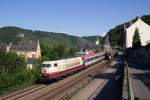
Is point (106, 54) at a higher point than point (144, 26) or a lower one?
lower

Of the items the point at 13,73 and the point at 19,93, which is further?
the point at 13,73

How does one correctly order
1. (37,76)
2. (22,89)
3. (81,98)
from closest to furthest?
(81,98) < (22,89) < (37,76)

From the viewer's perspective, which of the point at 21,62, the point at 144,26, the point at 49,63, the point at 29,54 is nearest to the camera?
the point at 49,63

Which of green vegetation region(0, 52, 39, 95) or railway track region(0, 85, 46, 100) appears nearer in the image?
railway track region(0, 85, 46, 100)

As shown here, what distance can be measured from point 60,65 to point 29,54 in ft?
237

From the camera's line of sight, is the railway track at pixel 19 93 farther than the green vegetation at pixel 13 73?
No

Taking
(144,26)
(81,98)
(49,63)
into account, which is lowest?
(81,98)

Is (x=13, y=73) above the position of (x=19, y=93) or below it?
above

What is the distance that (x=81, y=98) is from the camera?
115 ft

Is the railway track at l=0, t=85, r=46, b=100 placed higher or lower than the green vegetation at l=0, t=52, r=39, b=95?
lower

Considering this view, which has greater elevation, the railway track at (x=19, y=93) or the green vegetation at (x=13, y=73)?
the green vegetation at (x=13, y=73)

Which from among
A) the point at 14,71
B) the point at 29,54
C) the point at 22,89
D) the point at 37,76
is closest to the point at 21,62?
the point at 14,71

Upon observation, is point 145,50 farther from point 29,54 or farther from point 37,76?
point 29,54

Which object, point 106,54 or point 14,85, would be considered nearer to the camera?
point 14,85
